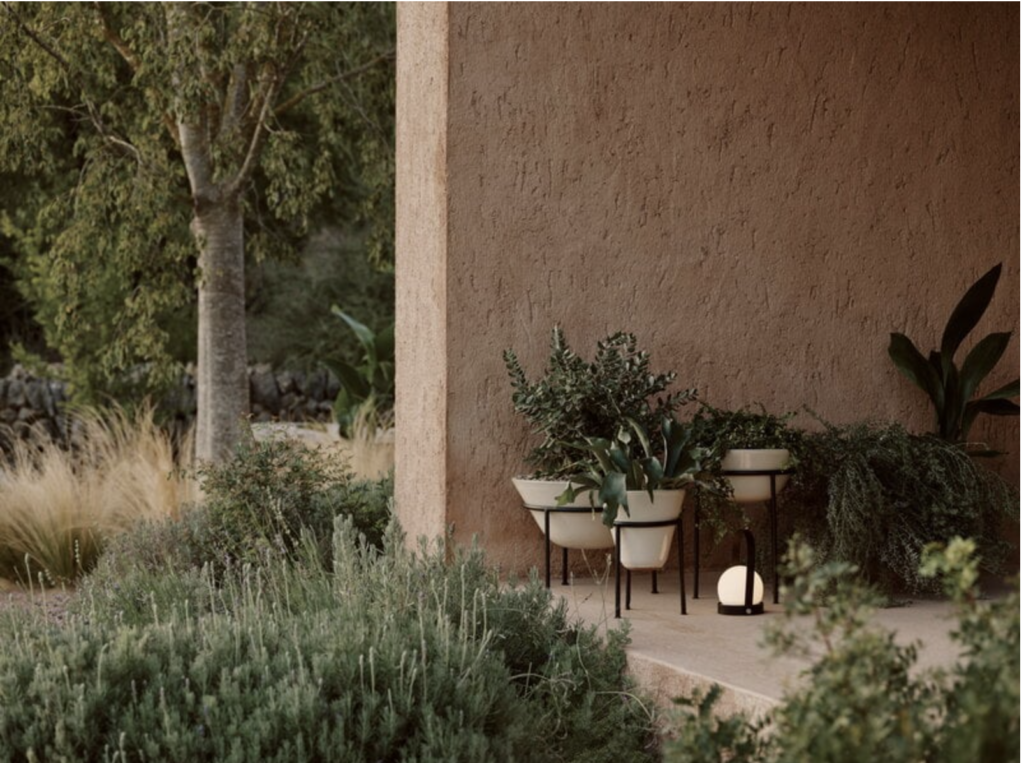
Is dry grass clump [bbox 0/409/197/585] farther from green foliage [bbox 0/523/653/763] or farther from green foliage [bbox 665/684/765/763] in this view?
green foliage [bbox 665/684/765/763]

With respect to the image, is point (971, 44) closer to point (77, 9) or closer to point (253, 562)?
point (253, 562)

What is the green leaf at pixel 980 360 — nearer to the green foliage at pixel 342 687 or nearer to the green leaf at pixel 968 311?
the green leaf at pixel 968 311

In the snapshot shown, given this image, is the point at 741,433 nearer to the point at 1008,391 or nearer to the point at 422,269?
the point at 1008,391

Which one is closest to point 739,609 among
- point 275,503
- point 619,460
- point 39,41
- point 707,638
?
point 707,638

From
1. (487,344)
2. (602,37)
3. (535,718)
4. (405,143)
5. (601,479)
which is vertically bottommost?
(535,718)

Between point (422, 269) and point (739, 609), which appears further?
point (422, 269)

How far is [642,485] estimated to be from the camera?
4262 mm

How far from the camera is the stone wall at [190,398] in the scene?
12562 mm

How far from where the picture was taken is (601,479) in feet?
13.9

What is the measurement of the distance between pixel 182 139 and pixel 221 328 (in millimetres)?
1231

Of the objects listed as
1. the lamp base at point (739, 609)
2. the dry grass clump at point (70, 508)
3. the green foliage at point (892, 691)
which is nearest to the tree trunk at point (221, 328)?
the dry grass clump at point (70, 508)

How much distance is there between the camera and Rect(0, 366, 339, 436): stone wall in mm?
12562

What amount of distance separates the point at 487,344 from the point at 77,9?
436 centimetres

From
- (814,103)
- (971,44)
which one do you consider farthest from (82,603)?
(971,44)
